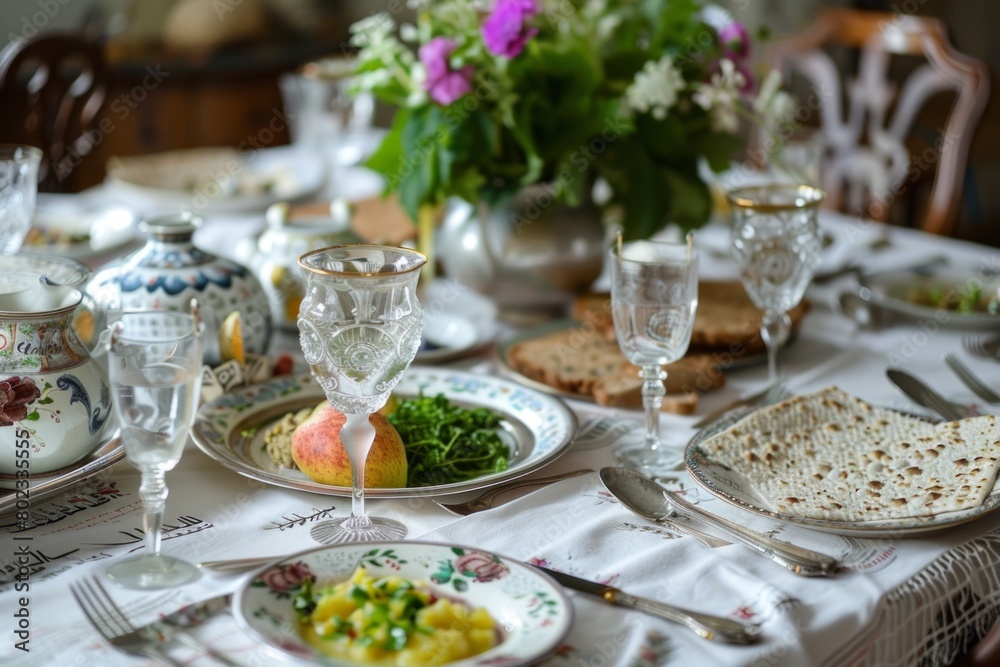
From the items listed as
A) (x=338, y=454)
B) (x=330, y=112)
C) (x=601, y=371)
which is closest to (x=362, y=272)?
(x=338, y=454)

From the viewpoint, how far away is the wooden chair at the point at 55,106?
2752mm

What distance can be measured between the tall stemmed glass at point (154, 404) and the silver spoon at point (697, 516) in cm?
47

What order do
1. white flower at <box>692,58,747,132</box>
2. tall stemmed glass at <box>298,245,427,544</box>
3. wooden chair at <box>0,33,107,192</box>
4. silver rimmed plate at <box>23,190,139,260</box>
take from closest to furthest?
tall stemmed glass at <box>298,245,427,544</box> < white flower at <box>692,58,747,132</box> < silver rimmed plate at <box>23,190,139,260</box> < wooden chair at <box>0,33,107,192</box>

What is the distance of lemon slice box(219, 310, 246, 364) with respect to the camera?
141cm

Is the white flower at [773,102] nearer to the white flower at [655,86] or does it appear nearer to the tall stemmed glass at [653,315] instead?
the white flower at [655,86]

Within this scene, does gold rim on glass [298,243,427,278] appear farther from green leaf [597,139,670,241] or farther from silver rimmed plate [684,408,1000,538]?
green leaf [597,139,670,241]

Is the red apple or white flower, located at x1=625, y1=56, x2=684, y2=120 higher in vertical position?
white flower, located at x1=625, y1=56, x2=684, y2=120

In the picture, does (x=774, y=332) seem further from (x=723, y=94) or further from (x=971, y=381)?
(x=723, y=94)

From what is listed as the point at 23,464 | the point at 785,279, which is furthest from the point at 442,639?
the point at 785,279

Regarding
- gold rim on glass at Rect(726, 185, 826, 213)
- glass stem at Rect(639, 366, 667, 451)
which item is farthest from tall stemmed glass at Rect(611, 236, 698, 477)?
gold rim on glass at Rect(726, 185, 826, 213)

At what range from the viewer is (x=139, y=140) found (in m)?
4.47

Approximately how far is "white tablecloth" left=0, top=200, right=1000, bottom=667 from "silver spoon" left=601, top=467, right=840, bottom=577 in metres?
0.01

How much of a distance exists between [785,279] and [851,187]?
5.66 feet

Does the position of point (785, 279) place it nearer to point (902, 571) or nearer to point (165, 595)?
point (902, 571)
